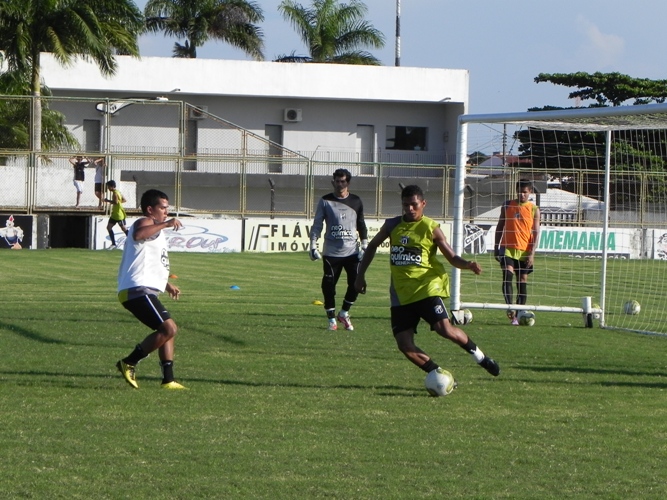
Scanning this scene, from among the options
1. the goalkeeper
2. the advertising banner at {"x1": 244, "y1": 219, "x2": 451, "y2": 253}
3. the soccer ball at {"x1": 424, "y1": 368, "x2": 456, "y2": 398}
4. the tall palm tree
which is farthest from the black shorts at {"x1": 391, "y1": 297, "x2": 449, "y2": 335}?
the tall palm tree

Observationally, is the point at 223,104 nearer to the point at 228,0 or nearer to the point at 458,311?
the point at 228,0

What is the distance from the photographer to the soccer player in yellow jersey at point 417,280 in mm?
8664

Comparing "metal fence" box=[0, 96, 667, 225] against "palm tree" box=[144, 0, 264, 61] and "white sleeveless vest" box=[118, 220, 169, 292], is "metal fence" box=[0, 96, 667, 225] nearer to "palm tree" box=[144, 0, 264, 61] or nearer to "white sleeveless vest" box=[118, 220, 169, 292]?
"palm tree" box=[144, 0, 264, 61]

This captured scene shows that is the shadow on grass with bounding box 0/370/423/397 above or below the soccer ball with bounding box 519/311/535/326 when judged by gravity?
below

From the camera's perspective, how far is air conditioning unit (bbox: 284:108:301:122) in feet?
164

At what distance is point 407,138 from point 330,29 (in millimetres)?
8914

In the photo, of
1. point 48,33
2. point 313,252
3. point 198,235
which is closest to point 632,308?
point 313,252

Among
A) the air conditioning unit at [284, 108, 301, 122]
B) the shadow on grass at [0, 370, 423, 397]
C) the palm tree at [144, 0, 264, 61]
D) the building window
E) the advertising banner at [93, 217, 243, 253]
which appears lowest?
the shadow on grass at [0, 370, 423, 397]

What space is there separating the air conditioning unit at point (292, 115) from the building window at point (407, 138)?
4.73 meters

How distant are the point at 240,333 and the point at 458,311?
315 centimetres

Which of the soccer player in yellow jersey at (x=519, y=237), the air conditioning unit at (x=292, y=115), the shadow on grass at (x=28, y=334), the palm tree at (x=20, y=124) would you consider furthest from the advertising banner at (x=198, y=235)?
the shadow on grass at (x=28, y=334)

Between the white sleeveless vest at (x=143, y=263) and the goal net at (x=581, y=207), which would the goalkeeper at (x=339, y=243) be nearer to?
the goal net at (x=581, y=207)

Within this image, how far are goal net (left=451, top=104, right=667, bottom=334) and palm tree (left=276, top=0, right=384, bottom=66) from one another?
20261 millimetres

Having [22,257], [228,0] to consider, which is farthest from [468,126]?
[228,0]
